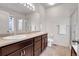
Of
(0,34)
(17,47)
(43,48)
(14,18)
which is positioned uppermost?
(14,18)

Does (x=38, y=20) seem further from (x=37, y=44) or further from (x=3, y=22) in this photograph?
(x=3, y=22)

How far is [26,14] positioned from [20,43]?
0.62m

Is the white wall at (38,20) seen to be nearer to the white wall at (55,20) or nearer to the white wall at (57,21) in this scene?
the white wall at (55,20)

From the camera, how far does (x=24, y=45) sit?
186 centimetres

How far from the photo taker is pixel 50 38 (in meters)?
1.98

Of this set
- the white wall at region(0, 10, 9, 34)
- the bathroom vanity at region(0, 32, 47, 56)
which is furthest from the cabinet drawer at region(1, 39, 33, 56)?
the white wall at region(0, 10, 9, 34)

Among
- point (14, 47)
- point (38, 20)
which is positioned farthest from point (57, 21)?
point (14, 47)

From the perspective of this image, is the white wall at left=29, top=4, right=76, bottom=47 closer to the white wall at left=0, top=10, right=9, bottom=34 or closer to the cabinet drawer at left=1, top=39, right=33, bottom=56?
the cabinet drawer at left=1, top=39, right=33, bottom=56

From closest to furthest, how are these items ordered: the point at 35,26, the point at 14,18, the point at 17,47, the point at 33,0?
the point at 33,0 → the point at 17,47 → the point at 14,18 → the point at 35,26

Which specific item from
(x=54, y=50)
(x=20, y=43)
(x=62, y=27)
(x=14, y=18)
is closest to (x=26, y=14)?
(x=14, y=18)

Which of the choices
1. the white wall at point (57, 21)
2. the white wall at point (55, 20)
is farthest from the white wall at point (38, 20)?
the white wall at point (57, 21)

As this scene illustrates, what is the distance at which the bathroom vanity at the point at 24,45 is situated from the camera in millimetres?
1427

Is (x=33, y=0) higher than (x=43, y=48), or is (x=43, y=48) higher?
(x=33, y=0)

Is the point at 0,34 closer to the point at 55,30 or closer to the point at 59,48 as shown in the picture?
the point at 55,30
